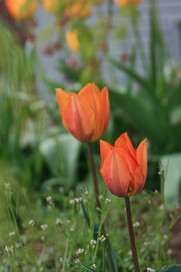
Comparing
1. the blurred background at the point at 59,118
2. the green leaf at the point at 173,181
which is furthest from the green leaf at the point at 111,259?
the blurred background at the point at 59,118

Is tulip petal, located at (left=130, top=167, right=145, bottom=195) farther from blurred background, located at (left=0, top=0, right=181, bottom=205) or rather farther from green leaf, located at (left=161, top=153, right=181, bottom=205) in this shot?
blurred background, located at (left=0, top=0, right=181, bottom=205)

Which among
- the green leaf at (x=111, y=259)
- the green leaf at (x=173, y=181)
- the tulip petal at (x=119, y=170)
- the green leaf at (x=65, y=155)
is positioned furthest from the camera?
the green leaf at (x=65, y=155)

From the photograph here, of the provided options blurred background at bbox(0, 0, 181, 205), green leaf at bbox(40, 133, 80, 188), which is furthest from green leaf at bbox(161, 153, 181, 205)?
green leaf at bbox(40, 133, 80, 188)

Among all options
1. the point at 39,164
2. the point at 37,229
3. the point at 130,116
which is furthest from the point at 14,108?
the point at 37,229

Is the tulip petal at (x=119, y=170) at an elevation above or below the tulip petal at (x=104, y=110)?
below

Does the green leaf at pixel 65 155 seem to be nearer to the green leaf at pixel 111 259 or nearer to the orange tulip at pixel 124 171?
the green leaf at pixel 111 259

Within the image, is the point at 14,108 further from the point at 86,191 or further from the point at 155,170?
the point at 86,191
